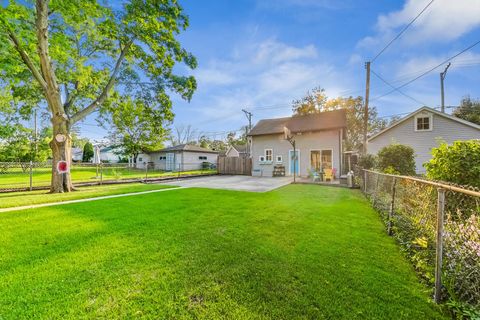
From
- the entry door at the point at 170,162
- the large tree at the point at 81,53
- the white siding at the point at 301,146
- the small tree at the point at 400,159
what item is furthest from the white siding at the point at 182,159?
the small tree at the point at 400,159

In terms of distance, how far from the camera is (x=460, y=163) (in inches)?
137

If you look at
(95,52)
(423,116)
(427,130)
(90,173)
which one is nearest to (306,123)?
(423,116)

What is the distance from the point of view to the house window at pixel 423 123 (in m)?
13.4

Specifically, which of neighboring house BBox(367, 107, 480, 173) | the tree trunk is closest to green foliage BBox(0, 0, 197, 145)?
the tree trunk

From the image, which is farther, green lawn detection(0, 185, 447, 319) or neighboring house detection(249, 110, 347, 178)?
neighboring house detection(249, 110, 347, 178)

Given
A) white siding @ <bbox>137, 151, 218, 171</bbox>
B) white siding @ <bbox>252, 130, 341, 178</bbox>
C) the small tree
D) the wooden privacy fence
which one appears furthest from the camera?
white siding @ <bbox>137, 151, 218, 171</bbox>

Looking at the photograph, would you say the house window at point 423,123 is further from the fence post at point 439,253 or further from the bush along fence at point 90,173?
the bush along fence at point 90,173

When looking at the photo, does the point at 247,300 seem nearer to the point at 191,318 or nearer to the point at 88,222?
the point at 191,318

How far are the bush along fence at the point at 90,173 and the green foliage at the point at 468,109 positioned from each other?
82.8 ft

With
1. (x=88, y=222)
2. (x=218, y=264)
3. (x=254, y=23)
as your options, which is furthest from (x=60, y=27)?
(x=218, y=264)

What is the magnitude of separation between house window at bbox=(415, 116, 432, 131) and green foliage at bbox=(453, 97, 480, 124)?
9.80 metres

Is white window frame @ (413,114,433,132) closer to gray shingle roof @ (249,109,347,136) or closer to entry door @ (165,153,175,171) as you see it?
gray shingle roof @ (249,109,347,136)

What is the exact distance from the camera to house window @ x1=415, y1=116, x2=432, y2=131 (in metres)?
13.4

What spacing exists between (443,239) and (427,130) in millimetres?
15947
